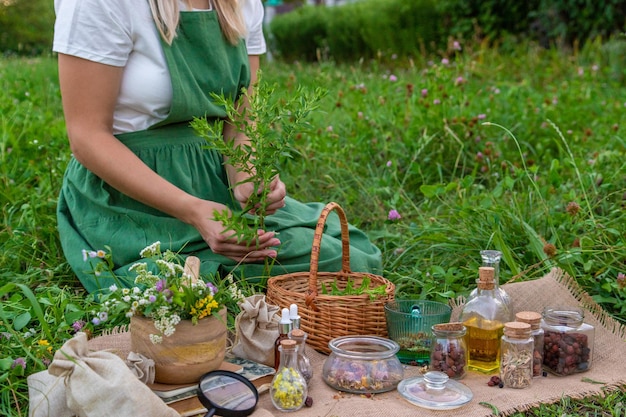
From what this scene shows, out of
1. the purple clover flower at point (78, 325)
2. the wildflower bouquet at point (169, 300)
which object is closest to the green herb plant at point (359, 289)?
the wildflower bouquet at point (169, 300)

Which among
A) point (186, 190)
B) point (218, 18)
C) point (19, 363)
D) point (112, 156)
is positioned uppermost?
point (218, 18)

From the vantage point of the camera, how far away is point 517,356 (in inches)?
94.7

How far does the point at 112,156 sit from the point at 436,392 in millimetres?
1367

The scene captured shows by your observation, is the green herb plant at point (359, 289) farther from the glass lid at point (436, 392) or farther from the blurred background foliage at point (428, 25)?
the blurred background foliage at point (428, 25)

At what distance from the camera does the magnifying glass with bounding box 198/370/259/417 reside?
2.12 m

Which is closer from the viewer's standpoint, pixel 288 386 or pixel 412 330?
pixel 288 386

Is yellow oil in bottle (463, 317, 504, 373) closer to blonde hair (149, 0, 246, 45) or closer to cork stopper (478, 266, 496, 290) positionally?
cork stopper (478, 266, 496, 290)

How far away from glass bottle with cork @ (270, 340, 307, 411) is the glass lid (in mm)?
312

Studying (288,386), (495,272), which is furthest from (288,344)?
(495,272)

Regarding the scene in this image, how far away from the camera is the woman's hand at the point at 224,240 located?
2715 millimetres

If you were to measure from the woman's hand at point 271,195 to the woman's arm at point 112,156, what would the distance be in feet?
0.39

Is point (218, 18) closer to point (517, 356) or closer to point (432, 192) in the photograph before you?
point (432, 192)

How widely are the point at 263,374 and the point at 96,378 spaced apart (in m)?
0.54

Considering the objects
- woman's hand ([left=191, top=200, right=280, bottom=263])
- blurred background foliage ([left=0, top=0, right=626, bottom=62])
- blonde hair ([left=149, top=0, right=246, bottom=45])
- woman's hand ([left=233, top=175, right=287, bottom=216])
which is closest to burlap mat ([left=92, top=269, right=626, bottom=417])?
woman's hand ([left=191, top=200, right=280, bottom=263])
